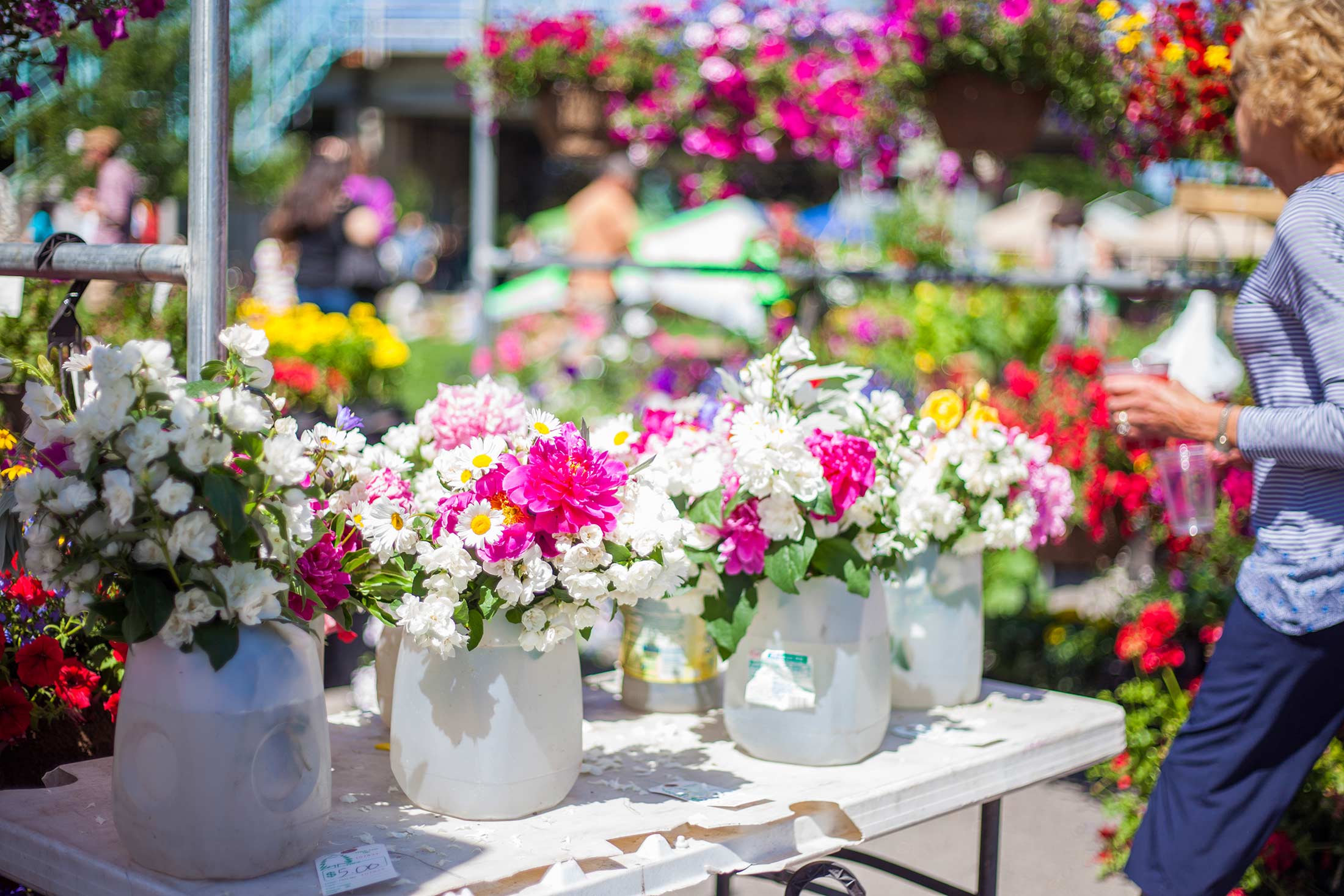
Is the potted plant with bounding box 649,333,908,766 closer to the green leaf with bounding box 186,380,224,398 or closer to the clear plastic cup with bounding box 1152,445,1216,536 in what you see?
the green leaf with bounding box 186,380,224,398

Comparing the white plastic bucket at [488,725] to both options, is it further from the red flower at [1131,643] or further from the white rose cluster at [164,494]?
the red flower at [1131,643]

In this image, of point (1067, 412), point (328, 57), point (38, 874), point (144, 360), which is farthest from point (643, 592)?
point (328, 57)

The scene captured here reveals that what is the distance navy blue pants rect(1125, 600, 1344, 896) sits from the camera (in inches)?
63.0

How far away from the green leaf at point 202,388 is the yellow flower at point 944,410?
0.99 m

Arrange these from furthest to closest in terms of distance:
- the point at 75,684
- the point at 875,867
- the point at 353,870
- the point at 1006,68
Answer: the point at 1006,68
the point at 875,867
the point at 75,684
the point at 353,870

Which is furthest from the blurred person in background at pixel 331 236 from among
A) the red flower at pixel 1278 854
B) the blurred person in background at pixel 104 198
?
the red flower at pixel 1278 854

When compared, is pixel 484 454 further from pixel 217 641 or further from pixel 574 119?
pixel 574 119

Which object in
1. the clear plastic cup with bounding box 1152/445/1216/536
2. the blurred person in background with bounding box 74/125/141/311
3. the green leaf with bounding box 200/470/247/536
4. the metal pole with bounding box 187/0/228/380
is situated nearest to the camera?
the green leaf with bounding box 200/470/247/536

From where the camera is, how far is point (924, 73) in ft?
10.1

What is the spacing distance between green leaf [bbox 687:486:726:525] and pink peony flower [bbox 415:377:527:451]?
0.86 ft

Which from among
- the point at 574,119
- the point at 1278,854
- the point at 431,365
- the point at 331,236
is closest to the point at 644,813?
the point at 1278,854

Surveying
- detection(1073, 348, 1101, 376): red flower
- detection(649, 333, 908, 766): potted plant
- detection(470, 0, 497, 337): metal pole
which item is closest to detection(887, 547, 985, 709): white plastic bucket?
detection(649, 333, 908, 766): potted plant

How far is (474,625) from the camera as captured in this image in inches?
47.3

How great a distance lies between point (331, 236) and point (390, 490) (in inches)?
168
